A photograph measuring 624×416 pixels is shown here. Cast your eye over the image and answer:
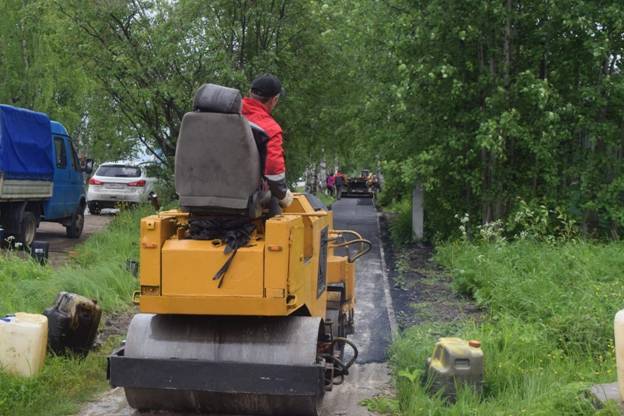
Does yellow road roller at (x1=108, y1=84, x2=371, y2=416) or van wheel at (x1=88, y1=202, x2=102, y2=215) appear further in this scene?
van wheel at (x1=88, y1=202, x2=102, y2=215)

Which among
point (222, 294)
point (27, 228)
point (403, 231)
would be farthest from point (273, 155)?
point (403, 231)

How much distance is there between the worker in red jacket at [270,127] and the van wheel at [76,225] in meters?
12.5

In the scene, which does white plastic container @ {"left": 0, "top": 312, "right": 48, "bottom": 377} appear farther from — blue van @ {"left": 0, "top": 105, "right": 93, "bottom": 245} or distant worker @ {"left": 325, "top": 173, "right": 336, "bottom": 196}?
distant worker @ {"left": 325, "top": 173, "right": 336, "bottom": 196}

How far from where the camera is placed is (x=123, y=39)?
15906mm

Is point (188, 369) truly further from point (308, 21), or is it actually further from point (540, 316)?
point (308, 21)

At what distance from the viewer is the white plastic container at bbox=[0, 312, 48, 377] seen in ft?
19.7

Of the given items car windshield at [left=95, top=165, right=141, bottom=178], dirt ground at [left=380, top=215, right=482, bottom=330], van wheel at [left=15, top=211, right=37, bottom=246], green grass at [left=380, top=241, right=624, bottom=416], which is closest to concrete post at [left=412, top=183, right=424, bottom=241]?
dirt ground at [left=380, top=215, right=482, bottom=330]

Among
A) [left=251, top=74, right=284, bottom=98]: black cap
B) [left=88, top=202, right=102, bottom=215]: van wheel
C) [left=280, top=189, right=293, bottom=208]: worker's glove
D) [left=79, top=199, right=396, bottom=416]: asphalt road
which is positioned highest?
[left=251, top=74, right=284, bottom=98]: black cap

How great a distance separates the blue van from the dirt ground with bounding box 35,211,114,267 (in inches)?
17.4

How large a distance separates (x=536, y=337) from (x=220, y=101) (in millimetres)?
3559

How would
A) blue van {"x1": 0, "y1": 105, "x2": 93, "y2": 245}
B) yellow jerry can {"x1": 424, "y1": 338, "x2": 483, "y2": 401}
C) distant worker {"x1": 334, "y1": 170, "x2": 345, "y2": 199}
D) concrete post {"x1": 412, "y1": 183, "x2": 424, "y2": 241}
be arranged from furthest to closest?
distant worker {"x1": 334, "y1": 170, "x2": 345, "y2": 199} < concrete post {"x1": 412, "y1": 183, "x2": 424, "y2": 241} < blue van {"x1": 0, "y1": 105, "x2": 93, "y2": 245} < yellow jerry can {"x1": 424, "y1": 338, "x2": 483, "y2": 401}

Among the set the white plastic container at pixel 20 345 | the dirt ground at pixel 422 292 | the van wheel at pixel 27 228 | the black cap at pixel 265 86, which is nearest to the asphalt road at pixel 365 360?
the dirt ground at pixel 422 292

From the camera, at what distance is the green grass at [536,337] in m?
5.64

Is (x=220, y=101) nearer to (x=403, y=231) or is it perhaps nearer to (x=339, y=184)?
(x=403, y=231)
